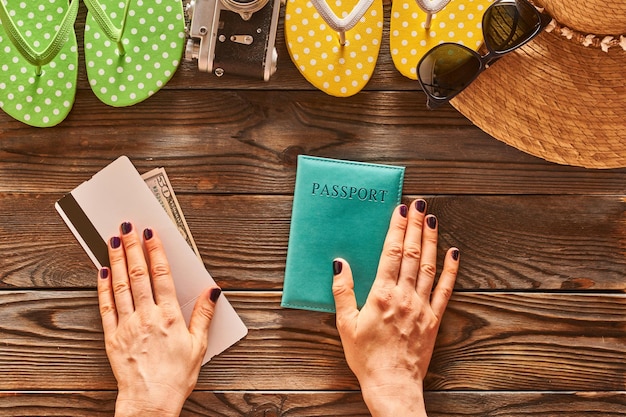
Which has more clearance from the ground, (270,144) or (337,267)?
(270,144)

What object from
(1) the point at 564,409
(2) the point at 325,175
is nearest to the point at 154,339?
(2) the point at 325,175

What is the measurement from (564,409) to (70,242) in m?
0.87

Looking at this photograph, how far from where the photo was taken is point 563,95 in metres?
0.93

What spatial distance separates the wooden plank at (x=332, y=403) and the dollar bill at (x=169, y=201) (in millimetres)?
249

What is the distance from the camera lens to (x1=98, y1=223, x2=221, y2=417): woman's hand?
39.7 inches

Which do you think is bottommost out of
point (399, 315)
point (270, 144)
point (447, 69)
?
point (399, 315)

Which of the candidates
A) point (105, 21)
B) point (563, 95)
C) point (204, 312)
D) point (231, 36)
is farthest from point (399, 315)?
point (105, 21)

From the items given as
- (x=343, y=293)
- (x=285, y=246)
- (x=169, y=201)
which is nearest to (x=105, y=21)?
(x=169, y=201)

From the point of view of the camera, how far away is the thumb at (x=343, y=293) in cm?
103

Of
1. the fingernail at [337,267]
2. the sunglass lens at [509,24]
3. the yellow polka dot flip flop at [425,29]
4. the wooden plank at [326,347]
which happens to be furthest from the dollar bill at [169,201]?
the sunglass lens at [509,24]

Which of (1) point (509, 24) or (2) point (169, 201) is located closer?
(1) point (509, 24)

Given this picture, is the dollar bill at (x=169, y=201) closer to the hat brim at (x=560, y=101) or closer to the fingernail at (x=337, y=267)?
the fingernail at (x=337, y=267)

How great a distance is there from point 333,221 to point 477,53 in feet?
1.13

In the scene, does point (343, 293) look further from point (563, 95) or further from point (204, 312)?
point (563, 95)
